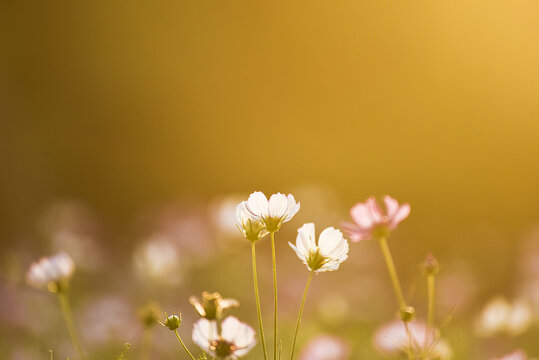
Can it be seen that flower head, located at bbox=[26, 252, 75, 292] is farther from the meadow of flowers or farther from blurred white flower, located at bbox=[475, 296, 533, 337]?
blurred white flower, located at bbox=[475, 296, 533, 337]

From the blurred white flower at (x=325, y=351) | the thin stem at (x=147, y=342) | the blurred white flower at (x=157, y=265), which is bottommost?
the blurred white flower at (x=325, y=351)

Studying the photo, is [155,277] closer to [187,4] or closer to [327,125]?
[327,125]

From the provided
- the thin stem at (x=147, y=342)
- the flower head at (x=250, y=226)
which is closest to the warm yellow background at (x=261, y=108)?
the thin stem at (x=147, y=342)

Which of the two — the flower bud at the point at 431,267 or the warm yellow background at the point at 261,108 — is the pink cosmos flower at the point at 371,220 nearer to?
the flower bud at the point at 431,267

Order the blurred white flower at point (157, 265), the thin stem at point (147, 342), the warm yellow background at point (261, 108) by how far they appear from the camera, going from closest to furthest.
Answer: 1. the thin stem at point (147, 342)
2. the blurred white flower at point (157, 265)
3. the warm yellow background at point (261, 108)

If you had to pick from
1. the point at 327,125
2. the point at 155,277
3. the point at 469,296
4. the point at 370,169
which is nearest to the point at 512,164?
the point at 370,169

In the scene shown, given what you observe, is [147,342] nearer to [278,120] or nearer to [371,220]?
[371,220]

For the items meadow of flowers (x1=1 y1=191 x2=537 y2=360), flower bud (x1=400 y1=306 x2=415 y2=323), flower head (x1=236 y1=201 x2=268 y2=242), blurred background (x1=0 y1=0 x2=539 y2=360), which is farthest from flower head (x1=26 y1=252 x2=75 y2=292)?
blurred background (x1=0 y1=0 x2=539 y2=360)

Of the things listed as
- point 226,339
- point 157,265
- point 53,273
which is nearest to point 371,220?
point 226,339
